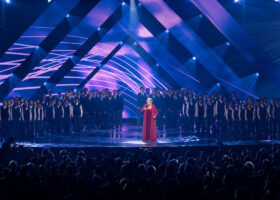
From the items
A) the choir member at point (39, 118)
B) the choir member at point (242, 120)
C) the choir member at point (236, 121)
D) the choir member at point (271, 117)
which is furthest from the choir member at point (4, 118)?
the choir member at point (271, 117)

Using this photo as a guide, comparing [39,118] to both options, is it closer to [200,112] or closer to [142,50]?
[200,112]

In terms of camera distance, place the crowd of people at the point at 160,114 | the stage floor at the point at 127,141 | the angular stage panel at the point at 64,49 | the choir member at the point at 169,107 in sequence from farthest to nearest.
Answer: the choir member at the point at 169,107, the angular stage panel at the point at 64,49, the crowd of people at the point at 160,114, the stage floor at the point at 127,141

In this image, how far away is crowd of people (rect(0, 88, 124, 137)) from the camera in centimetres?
1529

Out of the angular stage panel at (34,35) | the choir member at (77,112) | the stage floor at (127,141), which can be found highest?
the angular stage panel at (34,35)

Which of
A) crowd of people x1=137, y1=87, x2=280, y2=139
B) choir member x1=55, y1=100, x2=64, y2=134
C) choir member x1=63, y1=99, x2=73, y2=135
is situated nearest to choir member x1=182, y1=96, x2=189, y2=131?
crowd of people x1=137, y1=87, x2=280, y2=139

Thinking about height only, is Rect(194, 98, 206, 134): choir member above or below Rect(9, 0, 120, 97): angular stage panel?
below

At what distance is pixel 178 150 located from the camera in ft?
37.3

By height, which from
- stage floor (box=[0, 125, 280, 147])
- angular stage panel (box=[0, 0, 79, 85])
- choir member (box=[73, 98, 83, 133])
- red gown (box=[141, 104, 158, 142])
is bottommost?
stage floor (box=[0, 125, 280, 147])

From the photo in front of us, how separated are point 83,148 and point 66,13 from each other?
6767 millimetres

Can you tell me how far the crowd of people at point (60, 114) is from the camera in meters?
15.3

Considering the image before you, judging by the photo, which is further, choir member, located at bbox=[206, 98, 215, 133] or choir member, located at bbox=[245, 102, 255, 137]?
choir member, located at bbox=[206, 98, 215, 133]

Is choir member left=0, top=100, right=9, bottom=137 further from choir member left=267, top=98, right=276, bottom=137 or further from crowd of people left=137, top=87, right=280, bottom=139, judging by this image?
choir member left=267, top=98, right=276, bottom=137

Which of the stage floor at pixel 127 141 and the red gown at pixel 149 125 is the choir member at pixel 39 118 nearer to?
the stage floor at pixel 127 141

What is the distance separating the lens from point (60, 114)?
53.4ft
